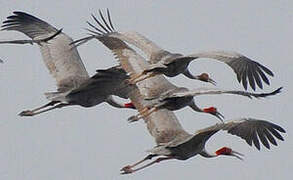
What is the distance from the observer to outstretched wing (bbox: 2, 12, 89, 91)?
4434 cm

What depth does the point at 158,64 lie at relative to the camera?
42.4 meters

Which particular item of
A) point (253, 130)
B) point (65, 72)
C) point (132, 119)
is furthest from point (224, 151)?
point (253, 130)

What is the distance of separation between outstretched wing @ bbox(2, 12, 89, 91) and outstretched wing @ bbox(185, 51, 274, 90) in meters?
5.38

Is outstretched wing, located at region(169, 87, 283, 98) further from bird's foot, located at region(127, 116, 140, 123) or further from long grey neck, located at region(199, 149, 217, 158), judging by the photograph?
long grey neck, located at region(199, 149, 217, 158)

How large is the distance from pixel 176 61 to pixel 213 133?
2730mm

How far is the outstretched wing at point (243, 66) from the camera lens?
128 feet

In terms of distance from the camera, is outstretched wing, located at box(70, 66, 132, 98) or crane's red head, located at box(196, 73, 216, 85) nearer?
outstretched wing, located at box(70, 66, 132, 98)

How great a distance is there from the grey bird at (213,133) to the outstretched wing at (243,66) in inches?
37.0

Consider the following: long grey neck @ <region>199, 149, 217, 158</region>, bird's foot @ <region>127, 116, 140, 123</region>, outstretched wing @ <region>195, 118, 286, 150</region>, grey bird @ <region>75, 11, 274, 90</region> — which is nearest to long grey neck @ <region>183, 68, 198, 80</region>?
grey bird @ <region>75, 11, 274, 90</region>

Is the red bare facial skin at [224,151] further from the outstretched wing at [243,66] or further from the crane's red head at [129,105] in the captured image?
the outstretched wing at [243,66]

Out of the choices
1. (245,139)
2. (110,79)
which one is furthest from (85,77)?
(245,139)

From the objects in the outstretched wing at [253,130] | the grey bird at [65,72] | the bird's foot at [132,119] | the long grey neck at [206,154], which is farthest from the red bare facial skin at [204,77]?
the outstretched wing at [253,130]

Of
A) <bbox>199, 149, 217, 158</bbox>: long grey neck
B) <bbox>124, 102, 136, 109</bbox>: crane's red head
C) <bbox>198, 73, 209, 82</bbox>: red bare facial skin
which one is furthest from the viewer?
<bbox>198, 73, 209, 82</bbox>: red bare facial skin

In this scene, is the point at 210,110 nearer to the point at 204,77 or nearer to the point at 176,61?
the point at 204,77
